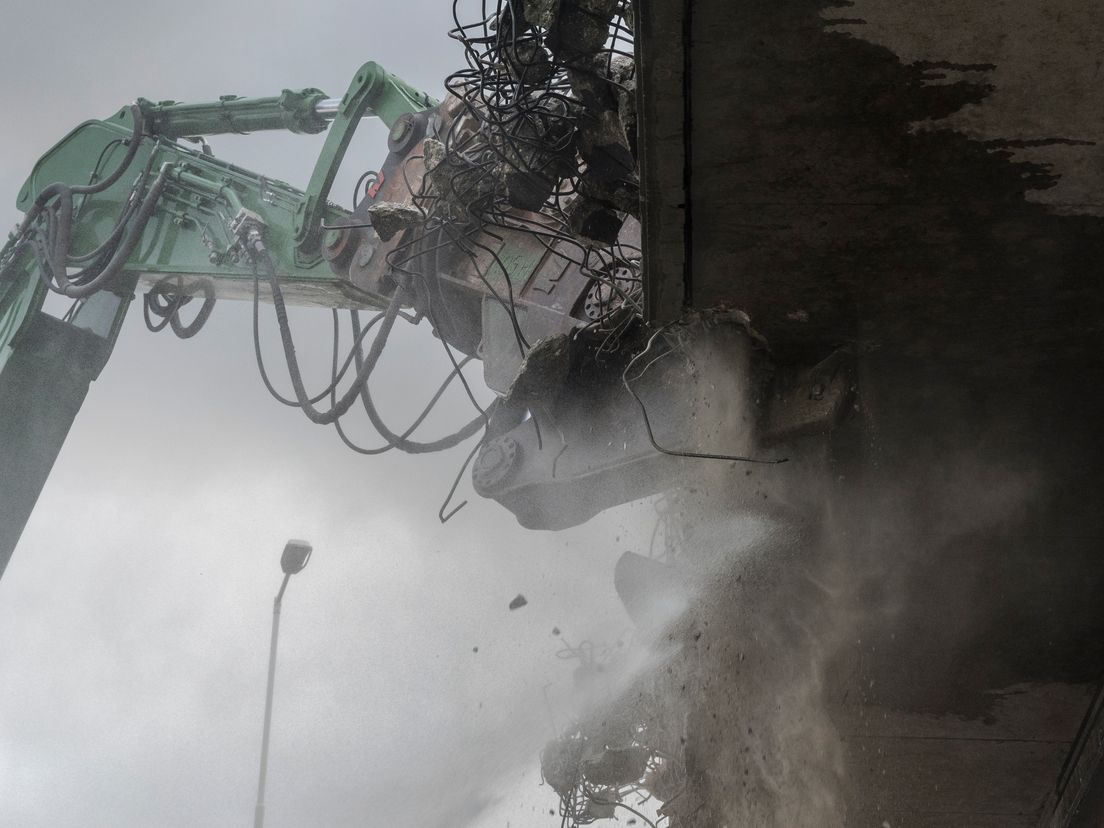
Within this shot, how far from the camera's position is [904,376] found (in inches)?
170

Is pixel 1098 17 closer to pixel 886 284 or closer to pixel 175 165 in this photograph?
pixel 886 284

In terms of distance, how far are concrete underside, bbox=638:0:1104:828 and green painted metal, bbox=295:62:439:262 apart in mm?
3233

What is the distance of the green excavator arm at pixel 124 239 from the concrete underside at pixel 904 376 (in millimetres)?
3337

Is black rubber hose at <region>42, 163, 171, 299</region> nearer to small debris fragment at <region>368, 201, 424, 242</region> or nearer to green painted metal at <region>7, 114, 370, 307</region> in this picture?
green painted metal at <region>7, 114, 370, 307</region>

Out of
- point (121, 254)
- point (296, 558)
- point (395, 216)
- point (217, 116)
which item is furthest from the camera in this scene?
point (296, 558)

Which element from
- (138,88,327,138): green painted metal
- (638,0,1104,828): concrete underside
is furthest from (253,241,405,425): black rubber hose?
(638,0,1104,828): concrete underside

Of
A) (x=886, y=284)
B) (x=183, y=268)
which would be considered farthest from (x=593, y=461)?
(x=183, y=268)

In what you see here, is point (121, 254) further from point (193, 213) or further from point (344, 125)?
point (344, 125)

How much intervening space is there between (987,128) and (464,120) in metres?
2.85

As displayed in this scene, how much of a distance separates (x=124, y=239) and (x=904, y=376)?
5729 millimetres

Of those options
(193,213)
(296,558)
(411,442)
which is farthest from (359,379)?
(296,558)

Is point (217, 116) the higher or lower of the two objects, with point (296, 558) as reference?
higher

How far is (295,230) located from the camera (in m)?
6.89

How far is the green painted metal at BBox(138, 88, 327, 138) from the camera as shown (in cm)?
805
